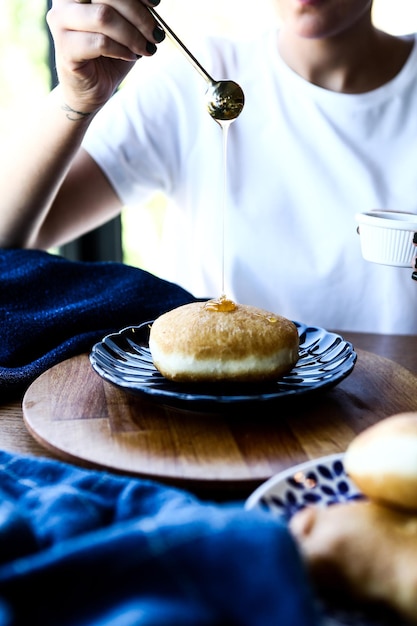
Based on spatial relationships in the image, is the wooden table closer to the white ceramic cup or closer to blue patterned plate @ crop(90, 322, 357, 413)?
blue patterned plate @ crop(90, 322, 357, 413)

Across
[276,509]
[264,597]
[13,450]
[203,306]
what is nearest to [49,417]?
[13,450]

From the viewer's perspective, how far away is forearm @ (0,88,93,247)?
1.29 metres

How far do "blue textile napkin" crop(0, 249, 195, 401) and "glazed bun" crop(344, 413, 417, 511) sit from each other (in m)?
0.55

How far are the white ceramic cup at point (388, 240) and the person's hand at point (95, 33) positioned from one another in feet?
1.39

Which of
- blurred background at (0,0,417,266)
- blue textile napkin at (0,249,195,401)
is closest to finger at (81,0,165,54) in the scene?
blue textile napkin at (0,249,195,401)

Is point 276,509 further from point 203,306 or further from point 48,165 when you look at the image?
point 48,165

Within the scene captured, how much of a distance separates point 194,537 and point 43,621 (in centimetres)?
9

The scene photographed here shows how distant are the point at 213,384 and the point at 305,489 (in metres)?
0.28

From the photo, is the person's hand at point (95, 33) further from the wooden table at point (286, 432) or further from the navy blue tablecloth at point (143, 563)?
the navy blue tablecloth at point (143, 563)

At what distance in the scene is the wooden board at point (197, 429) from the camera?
0.66m

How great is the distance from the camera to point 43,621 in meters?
0.39

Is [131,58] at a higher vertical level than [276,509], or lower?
higher

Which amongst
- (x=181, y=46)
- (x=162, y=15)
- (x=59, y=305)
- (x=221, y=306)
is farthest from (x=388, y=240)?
(x=162, y=15)

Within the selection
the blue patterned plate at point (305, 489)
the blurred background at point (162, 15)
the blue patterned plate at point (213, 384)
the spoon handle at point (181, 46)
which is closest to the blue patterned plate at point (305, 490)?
the blue patterned plate at point (305, 489)
